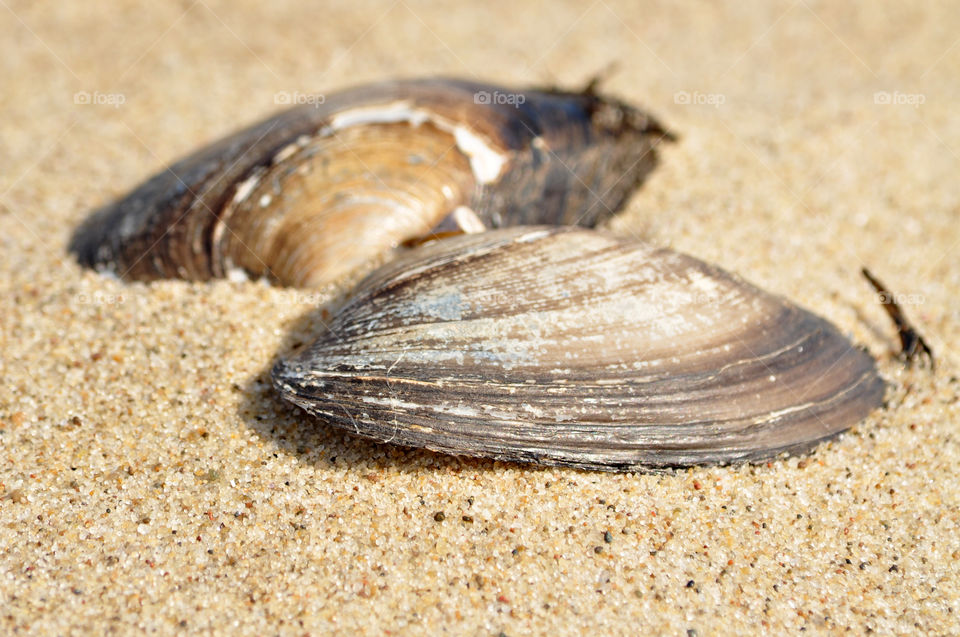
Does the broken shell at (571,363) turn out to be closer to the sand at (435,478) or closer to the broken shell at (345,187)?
the sand at (435,478)

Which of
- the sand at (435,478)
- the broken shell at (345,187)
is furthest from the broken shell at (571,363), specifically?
the broken shell at (345,187)

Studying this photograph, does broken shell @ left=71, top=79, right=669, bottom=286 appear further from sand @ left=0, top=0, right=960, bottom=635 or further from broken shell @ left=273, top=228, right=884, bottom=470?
broken shell @ left=273, top=228, right=884, bottom=470

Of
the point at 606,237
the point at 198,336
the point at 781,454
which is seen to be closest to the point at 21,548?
the point at 198,336

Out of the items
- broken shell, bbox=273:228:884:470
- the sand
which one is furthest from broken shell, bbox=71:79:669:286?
broken shell, bbox=273:228:884:470

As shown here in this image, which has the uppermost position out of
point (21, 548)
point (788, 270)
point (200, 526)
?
point (788, 270)

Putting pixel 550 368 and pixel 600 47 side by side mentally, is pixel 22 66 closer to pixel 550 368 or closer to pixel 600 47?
pixel 600 47

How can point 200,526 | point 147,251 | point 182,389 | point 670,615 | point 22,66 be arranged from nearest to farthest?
1. point 670,615
2. point 200,526
3. point 182,389
4. point 147,251
5. point 22,66
